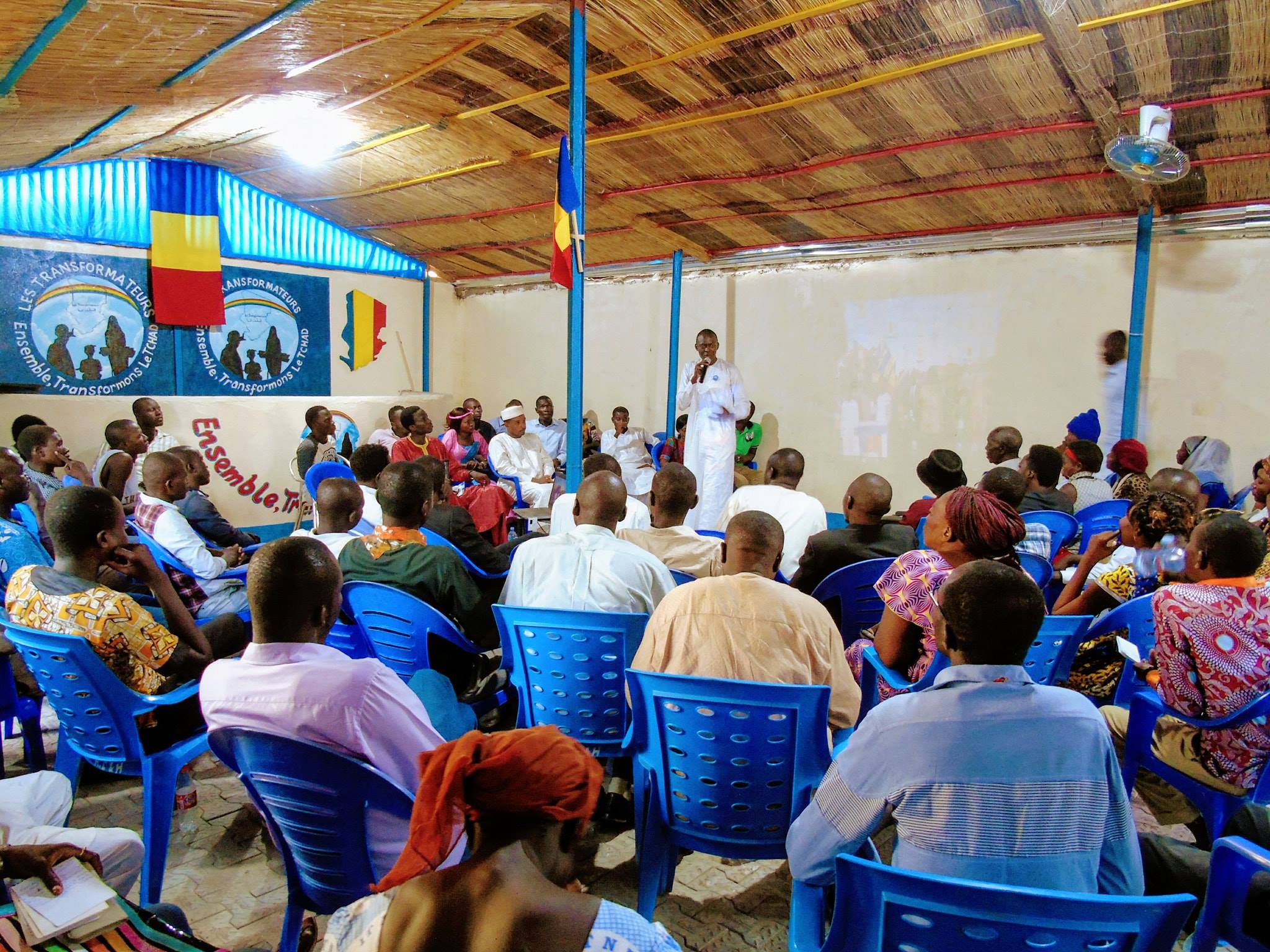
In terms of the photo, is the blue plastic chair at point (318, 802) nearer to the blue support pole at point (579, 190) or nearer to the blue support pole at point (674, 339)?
the blue support pole at point (579, 190)

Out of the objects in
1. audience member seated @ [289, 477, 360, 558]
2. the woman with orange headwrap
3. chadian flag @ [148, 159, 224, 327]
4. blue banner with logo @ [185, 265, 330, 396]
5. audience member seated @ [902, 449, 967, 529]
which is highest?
chadian flag @ [148, 159, 224, 327]

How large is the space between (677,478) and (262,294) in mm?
8454

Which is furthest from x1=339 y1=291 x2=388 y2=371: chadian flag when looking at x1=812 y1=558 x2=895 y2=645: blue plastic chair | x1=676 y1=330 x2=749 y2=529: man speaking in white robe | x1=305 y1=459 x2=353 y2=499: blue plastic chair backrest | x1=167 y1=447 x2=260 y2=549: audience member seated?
x1=812 y1=558 x2=895 y2=645: blue plastic chair

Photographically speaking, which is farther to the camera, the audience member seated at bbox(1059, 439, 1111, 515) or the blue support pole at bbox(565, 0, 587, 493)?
the audience member seated at bbox(1059, 439, 1111, 515)

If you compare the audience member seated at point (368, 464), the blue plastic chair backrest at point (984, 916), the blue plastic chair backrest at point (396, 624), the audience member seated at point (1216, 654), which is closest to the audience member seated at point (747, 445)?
the audience member seated at point (368, 464)

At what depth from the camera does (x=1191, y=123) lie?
535 cm

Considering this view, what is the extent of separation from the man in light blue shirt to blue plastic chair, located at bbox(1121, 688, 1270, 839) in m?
0.80

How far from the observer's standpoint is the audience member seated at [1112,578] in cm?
313

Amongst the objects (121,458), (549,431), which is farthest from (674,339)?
(121,458)

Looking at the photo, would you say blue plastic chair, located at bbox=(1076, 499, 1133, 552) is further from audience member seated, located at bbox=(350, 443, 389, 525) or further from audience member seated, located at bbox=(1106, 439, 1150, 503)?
audience member seated, located at bbox=(350, 443, 389, 525)

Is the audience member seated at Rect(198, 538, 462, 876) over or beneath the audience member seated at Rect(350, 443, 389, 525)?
beneath

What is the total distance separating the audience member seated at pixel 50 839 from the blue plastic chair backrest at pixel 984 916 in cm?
157

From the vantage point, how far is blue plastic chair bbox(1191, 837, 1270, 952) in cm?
162

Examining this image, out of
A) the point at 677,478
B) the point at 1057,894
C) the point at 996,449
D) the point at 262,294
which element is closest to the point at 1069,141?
the point at 996,449
